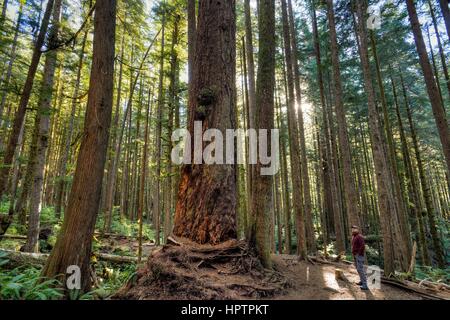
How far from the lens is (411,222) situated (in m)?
20.8

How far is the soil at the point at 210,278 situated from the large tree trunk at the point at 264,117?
56cm

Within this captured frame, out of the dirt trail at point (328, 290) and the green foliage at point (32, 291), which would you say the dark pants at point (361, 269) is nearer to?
the dirt trail at point (328, 290)

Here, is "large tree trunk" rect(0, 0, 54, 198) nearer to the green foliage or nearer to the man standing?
the green foliage

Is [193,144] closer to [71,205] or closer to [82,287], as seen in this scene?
[71,205]

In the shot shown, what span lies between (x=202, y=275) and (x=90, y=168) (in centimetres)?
248

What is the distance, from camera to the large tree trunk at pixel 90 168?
362 cm

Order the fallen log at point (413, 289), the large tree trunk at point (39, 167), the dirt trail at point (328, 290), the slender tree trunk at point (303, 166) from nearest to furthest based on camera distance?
the dirt trail at point (328, 290) → the fallen log at point (413, 289) → the large tree trunk at point (39, 167) → the slender tree trunk at point (303, 166)

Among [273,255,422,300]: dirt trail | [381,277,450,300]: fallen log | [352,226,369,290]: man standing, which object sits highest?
[352,226,369,290]: man standing

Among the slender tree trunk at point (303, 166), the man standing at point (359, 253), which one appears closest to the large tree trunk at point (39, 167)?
the man standing at point (359, 253)

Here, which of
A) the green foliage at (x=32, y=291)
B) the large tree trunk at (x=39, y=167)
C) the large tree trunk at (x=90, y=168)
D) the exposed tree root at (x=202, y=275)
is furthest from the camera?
the large tree trunk at (x=39, y=167)

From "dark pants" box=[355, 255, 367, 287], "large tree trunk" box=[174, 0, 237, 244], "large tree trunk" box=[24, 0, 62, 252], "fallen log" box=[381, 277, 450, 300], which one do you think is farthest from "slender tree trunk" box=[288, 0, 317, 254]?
"large tree trunk" box=[24, 0, 62, 252]

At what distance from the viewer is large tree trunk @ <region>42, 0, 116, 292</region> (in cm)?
362

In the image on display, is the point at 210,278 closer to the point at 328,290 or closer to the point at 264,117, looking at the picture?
the point at 328,290

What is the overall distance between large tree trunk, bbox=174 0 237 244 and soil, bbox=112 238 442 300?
33 centimetres
